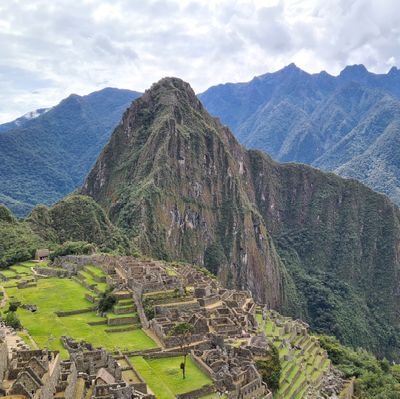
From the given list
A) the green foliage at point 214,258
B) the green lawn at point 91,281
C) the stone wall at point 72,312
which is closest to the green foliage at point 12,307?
the stone wall at point 72,312

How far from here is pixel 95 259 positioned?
212 ft

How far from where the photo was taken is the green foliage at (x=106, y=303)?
46344 millimetres

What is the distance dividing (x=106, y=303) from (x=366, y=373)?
2892 cm

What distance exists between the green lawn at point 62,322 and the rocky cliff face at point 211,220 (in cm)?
6294

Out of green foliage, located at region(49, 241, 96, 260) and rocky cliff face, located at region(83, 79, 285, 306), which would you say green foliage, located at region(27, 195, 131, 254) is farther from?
rocky cliff face, located at region(83, 79, 285, 306)

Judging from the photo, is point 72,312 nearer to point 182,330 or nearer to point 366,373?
point 182,330

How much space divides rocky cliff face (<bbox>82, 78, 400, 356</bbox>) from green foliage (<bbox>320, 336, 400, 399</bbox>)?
5809 cm

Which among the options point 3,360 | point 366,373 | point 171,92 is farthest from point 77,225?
point 171,92

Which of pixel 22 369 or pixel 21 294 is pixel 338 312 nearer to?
pixel 21 294

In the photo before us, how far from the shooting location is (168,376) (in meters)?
35.2

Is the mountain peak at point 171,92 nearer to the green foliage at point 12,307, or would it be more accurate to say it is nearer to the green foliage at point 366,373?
the green foliage at point 366,373

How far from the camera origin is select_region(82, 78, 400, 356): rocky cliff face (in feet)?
434

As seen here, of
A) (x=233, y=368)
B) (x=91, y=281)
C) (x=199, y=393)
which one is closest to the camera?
(x=199, y=393)

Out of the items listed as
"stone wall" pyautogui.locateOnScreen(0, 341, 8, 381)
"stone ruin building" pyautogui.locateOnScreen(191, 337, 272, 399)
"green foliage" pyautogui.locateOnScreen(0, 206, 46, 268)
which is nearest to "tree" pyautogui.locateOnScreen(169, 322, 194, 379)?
"stone ruin building" pyautogui.locateOnScreen(191, 337, 272, 399)
